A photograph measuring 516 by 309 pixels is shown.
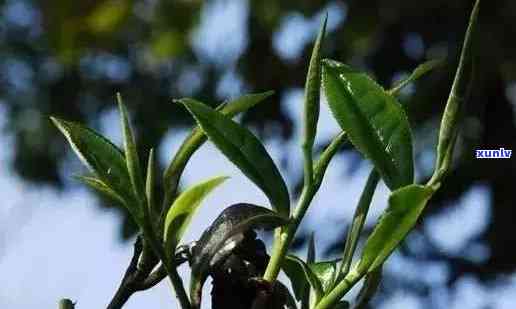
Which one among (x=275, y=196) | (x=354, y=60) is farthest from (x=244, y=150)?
(x=354, y=60)

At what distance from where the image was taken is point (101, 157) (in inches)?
15.7

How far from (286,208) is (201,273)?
33 millimetres

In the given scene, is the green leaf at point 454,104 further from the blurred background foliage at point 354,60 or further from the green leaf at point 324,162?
the blurred background foliage at point 354,60

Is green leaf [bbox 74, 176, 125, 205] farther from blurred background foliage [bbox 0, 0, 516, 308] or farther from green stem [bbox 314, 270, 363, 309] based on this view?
blurred background foliage [bbox 0, 0, 516, 308]

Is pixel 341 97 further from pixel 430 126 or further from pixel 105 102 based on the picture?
pixel 105 102

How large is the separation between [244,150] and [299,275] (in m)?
0.05

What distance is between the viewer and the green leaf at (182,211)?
387 millimetres

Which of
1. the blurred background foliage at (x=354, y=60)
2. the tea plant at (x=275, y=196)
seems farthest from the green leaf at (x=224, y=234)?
the blurred background foliage at (x=354, y=60)

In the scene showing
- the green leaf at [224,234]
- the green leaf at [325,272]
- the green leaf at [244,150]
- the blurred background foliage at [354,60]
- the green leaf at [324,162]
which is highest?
the blurred background foliage at [354,60]

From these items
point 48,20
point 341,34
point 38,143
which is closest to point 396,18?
point 341,34

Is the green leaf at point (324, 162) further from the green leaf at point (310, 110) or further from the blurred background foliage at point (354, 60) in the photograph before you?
the blurred background foliage at point (354, 60)

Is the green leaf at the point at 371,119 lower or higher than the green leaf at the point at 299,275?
higher

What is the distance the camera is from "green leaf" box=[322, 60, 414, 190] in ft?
1.24

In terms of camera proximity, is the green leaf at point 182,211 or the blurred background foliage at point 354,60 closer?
the green leaf at point 182,211
